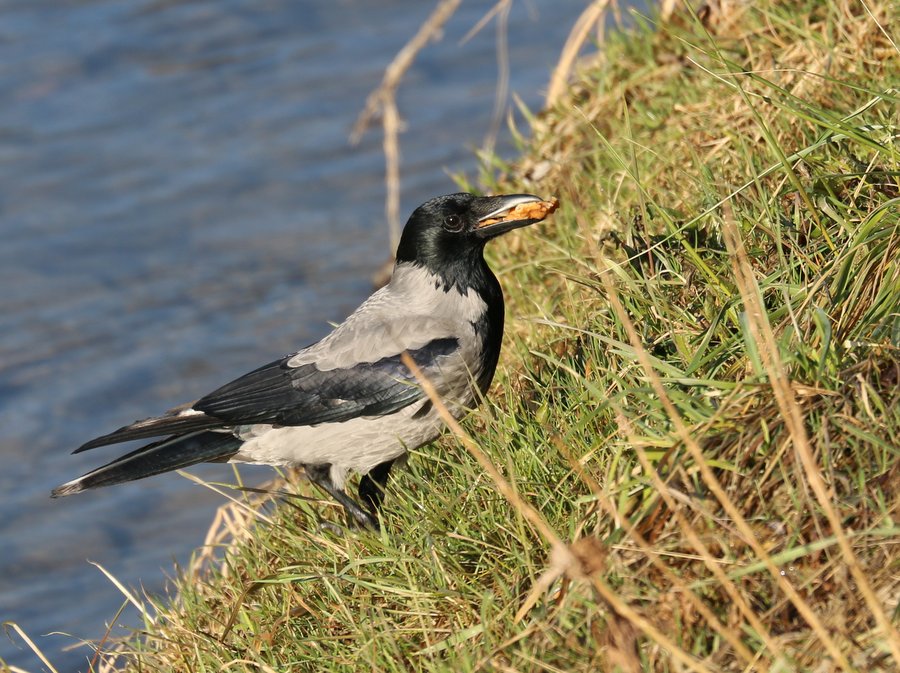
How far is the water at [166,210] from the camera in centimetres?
666

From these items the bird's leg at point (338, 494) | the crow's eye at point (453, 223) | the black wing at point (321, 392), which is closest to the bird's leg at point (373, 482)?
the bird's leg at point (338, 494)

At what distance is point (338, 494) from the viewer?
4562mm

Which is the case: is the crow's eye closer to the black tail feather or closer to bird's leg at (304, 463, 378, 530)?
bird's leg at (304, 463, 378, 530)

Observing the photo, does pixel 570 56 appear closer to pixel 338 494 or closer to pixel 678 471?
pixel 338 494

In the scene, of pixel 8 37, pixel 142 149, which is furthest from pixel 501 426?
pixel 8 37

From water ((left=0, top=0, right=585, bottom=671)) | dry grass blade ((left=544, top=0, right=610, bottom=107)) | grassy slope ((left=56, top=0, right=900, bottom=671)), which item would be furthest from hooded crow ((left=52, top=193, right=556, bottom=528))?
dry grass blade ((left=544, top=0, right=610, bottom=107))

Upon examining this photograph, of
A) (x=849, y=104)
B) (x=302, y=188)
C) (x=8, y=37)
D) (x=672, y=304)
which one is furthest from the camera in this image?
(x=8, y=37)

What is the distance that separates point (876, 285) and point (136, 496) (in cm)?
456

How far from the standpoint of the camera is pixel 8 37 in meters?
11.3

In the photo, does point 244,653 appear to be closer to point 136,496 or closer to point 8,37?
point 136,496

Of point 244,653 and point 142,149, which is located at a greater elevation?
point 142,149

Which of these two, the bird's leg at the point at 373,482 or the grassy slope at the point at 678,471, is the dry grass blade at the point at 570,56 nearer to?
the grassy slope at the point at 678,471

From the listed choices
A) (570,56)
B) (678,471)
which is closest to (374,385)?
(678,471)

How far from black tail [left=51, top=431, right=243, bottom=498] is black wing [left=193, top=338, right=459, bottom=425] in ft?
0.44
